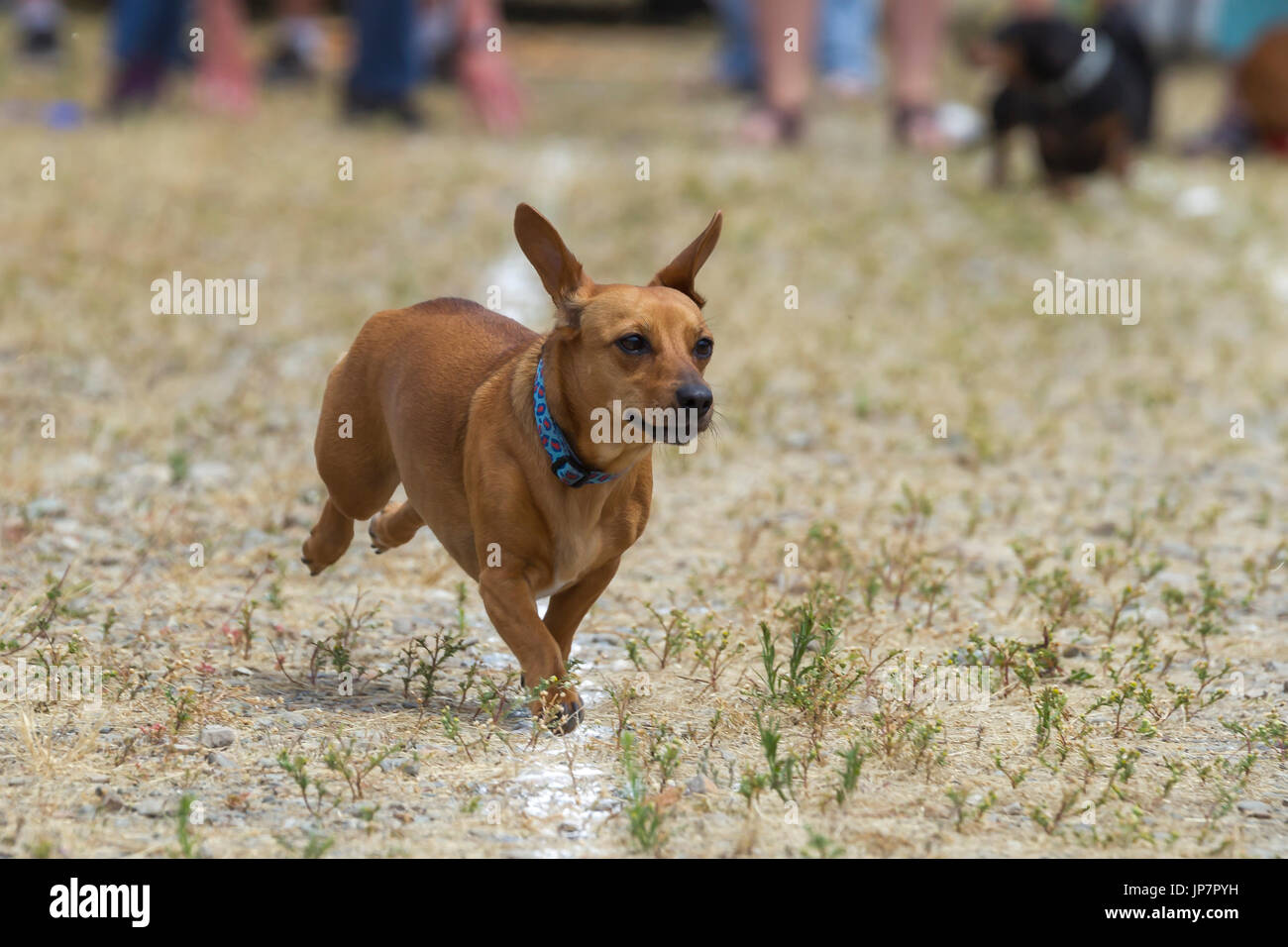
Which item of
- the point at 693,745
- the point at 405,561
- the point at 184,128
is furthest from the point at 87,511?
the point at 184,128

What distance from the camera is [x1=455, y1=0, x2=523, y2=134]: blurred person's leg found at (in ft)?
37.4

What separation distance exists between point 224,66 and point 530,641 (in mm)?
9384

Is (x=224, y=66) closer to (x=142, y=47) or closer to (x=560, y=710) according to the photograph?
(x=142, y=47)

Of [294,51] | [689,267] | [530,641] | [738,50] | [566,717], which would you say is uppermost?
[738,50]

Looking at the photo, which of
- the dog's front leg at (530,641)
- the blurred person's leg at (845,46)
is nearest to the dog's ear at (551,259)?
the dog's front leg at (530,641)

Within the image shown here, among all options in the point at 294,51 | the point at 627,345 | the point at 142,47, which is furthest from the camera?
the point at 294,51

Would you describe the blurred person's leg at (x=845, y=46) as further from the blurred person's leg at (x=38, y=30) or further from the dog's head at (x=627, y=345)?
the dog's head at (x=627, y=345)

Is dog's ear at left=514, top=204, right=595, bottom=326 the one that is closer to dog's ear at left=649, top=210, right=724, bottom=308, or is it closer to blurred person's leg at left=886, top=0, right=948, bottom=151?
dog's ear at left=649, top=210, right=724, bottom=308

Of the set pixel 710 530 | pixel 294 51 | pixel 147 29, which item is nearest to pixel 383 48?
pixel 147 29

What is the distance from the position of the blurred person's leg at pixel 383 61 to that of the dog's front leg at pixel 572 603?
761 cm

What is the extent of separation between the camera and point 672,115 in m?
12.8

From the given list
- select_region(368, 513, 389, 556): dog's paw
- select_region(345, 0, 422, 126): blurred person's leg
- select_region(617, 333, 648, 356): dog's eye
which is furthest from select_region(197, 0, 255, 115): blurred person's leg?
select_region(617, 333, 648, 356): dog's eye

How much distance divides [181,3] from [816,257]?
4764mm

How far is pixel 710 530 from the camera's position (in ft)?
18.1
